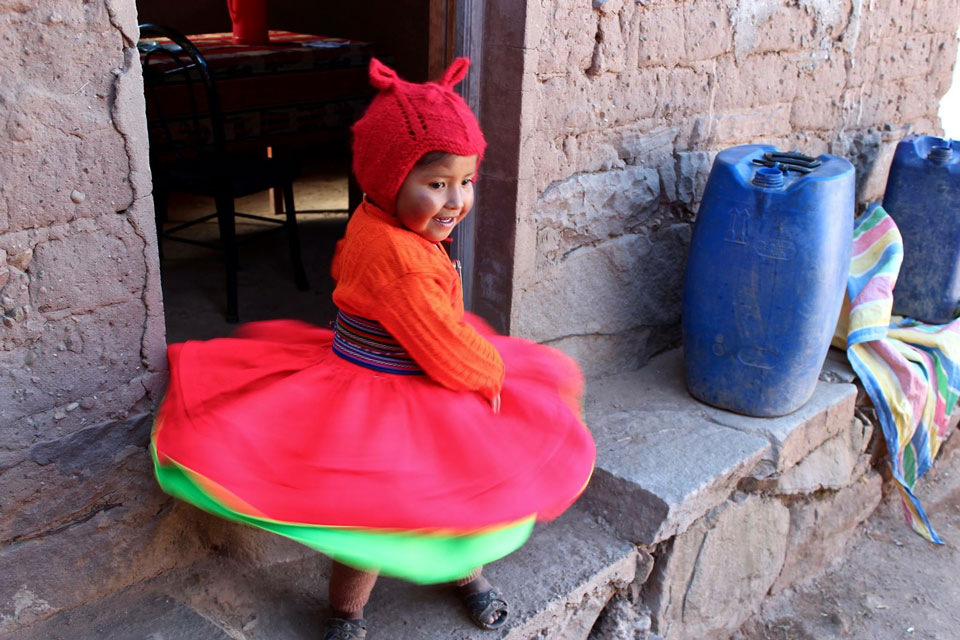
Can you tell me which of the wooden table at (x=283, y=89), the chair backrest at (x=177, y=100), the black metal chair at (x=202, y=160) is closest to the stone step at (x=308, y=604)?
the black metal chair at (x=202, y=160)

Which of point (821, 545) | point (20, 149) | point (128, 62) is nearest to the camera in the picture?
point (20, 149)

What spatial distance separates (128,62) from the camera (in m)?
1.79

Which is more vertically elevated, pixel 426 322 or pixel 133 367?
pixel 426 322

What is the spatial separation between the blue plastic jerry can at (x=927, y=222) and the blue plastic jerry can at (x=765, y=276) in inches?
37.8

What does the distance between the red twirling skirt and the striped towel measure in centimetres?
186

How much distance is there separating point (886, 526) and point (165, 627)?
9.67 feet

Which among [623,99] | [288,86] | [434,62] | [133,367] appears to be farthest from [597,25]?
[288,86]

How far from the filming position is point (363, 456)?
1.73m

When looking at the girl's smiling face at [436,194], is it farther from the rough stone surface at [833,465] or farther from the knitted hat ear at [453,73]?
the rough stone surface at [833,465]

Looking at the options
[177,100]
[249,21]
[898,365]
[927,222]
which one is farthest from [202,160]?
[927,222]

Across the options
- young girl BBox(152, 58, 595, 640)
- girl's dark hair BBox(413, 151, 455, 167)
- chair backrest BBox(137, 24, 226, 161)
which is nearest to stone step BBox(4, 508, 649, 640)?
young girl BBox(152, 58, 595, 640)

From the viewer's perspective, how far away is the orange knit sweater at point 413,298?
72.0 inches

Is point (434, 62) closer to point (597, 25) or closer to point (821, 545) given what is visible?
point (597, 25)

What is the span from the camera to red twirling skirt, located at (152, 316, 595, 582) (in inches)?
65.7
